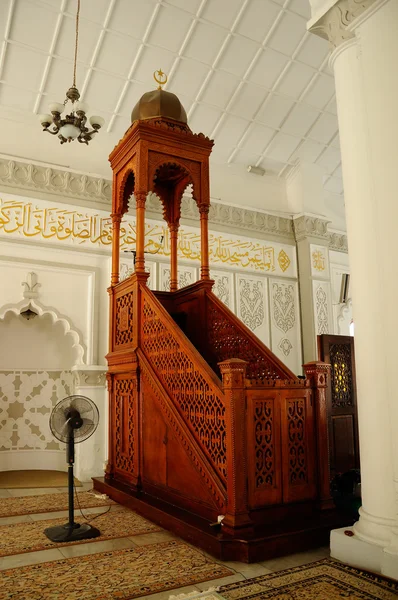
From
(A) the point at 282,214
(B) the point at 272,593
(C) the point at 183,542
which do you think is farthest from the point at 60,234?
(B) the point at 272,593

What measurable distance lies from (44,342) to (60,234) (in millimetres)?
1482

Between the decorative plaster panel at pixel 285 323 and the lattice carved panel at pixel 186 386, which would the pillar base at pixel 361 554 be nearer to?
the lattice carved panel at pixel 186 386

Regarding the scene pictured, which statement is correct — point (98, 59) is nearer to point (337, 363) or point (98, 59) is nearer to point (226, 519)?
point (337, 363)

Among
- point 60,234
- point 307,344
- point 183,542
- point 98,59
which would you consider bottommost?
point 183,542

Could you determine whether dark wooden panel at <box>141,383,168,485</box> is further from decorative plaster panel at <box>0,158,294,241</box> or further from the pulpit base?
decorative plaster panel at <box>0,158,294,241</box>

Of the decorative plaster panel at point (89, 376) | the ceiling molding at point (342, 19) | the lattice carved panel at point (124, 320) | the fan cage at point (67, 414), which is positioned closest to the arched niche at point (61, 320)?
the decorative plaster panel at point (89, 376)

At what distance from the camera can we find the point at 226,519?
9.71 feet

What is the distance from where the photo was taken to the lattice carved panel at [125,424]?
4.39 m

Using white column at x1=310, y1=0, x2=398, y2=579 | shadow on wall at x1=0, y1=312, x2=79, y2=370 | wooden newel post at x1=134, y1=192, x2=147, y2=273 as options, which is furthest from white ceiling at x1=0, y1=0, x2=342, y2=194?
white column at x1=310, y1=0, x2=398, y2=579

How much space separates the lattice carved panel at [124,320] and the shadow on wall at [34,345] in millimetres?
1695

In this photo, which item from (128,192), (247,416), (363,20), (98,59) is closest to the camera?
(363,20)

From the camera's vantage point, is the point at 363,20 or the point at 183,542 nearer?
the point at 363,20

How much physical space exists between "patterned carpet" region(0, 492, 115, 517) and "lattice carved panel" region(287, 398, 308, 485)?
1788mm

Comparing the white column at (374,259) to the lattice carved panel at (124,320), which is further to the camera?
the lattice carved panel at (124,320)
